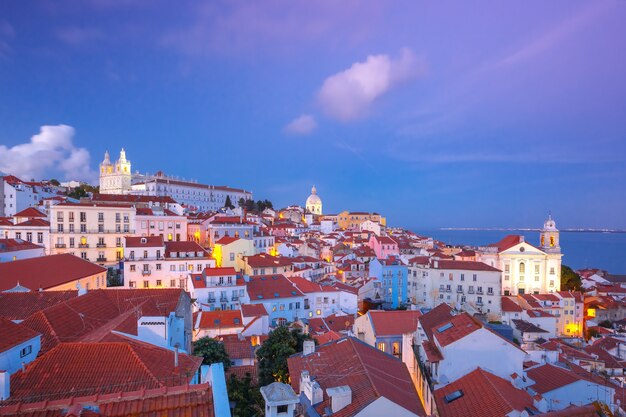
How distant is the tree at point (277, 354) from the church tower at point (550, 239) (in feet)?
155

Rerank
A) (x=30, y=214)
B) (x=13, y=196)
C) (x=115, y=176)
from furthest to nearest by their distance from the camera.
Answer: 1. (x=115, y=176)
2. (x=13, y=196)
3. (x=30, y=214)

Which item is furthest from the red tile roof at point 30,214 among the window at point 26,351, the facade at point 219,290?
the window at point 26,351

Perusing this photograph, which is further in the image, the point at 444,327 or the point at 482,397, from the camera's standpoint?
the point at 444,327

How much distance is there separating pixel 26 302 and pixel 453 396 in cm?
1727

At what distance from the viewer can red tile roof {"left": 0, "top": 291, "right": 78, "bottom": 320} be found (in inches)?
571

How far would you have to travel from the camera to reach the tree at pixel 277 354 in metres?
A: 15.8

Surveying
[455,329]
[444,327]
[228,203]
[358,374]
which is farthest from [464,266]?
[228,203]

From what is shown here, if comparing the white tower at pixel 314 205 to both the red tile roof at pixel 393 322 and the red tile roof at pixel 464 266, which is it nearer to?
the red tile roof at pixel 464 266

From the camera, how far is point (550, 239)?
176 ft

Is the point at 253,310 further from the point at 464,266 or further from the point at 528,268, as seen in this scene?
the point at 528,268

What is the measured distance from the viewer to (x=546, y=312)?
37.8 m

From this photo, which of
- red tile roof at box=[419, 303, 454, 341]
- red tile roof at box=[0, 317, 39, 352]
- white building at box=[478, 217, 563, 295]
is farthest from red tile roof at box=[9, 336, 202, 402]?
white building at box=[478, 217, 563, 295]

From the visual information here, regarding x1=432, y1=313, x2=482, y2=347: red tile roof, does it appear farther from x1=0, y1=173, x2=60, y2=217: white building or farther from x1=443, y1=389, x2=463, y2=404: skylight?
x1=0, y1=173, x2=60, y2=217: white building

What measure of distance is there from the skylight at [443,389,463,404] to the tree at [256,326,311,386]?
622 cm
